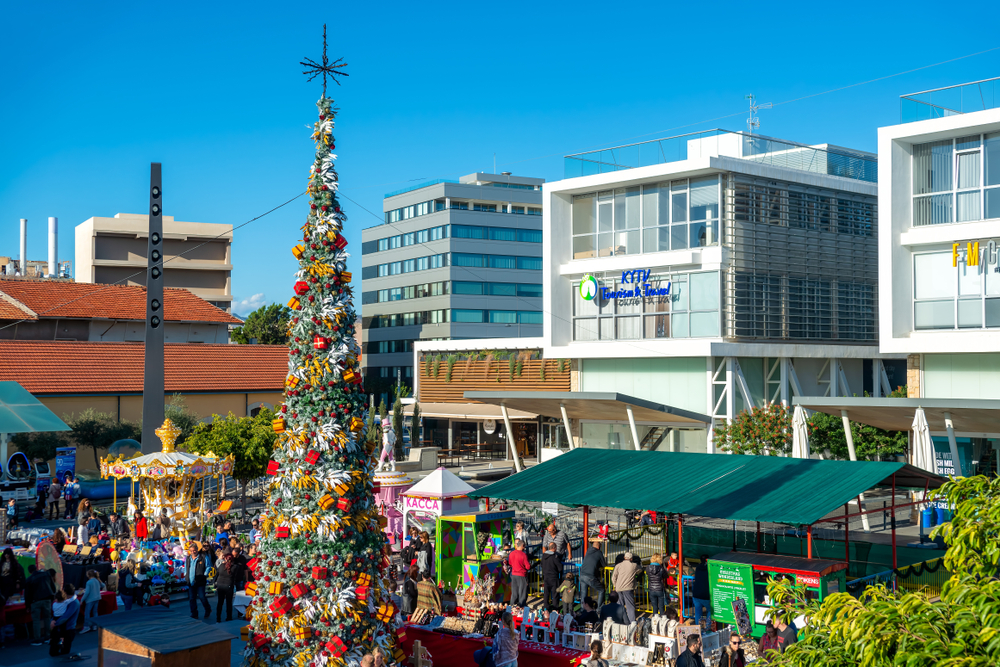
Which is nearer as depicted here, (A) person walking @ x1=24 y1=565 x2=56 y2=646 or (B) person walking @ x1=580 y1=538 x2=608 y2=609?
(A) person walking @ x1=24 y1=565 x2=56 y2=646

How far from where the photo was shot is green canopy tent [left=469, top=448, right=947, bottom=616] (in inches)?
591

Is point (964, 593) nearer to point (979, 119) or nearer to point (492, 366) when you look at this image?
point (979, 119)

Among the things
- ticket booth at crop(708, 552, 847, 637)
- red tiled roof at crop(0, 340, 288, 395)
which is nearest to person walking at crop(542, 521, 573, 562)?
ticket booth at crop(708, 552, 847, 637)

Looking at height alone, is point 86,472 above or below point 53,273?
below

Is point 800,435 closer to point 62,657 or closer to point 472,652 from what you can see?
point 472,652

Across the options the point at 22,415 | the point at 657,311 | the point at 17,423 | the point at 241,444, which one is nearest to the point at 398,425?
the point at 657,311

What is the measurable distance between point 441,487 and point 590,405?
35.0ft

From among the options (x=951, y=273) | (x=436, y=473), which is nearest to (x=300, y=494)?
(x=436, y=473)

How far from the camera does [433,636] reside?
15102mm

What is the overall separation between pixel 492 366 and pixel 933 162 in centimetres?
2278

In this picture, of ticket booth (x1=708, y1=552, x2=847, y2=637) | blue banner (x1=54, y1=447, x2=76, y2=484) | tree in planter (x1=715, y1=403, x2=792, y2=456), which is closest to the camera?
ticket booth (x1=708, y1=552, x2=847, y2=637)

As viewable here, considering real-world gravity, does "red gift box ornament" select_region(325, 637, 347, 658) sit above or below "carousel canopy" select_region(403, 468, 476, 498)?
below

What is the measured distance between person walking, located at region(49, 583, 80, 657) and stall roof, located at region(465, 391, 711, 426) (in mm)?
17382

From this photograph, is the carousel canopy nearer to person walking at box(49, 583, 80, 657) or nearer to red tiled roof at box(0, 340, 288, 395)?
person walking at box(49, 583, 80, 657)
